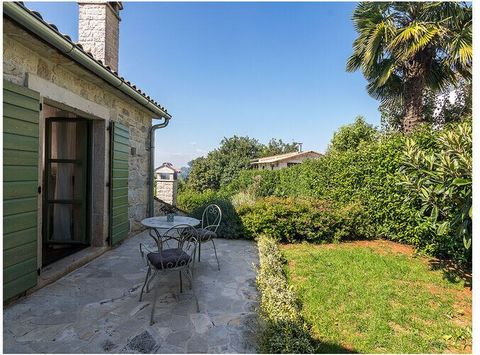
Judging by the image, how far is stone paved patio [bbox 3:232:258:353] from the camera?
88.1 inches

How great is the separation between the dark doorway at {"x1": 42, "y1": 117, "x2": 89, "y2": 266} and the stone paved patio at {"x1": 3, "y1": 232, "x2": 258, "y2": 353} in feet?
3.59

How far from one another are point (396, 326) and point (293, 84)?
989 cm

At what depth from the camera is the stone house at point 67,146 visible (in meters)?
2.72

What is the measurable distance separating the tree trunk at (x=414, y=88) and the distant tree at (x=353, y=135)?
24.3 feet

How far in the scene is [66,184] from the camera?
15.5 feet

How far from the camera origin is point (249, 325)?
2.57 metres

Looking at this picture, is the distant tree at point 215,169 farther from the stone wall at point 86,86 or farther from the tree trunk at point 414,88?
the stone wall at point 86,86

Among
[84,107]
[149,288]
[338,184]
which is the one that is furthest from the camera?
[338,184]

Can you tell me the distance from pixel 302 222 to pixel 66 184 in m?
4.87

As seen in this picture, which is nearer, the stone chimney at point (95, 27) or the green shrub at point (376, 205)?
the green shrub at point (376, 205)

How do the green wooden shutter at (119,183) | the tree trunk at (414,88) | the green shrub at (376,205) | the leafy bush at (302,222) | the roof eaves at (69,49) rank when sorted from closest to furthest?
1. the roof eaves at (69,49)
2. the green wooden shutter at (119,183)
3. the green shrub at (376,205)
4. the leafy bush at (302,222)
5. the tree trunk at (414,88)

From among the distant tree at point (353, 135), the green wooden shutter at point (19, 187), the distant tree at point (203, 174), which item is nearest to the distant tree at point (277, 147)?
the distant tree at point (203, 174)

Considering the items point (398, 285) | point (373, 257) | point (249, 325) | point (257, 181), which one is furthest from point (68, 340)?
point (257, 181)

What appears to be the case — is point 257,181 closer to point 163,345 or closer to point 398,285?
point 398,285
